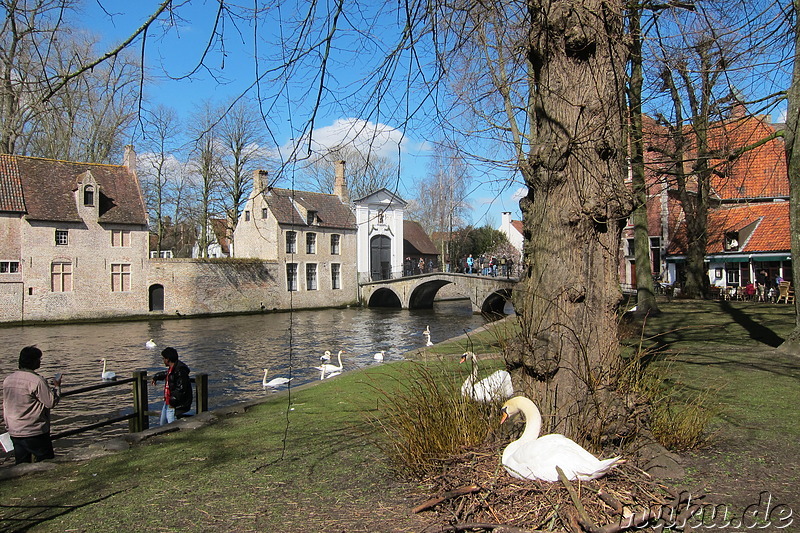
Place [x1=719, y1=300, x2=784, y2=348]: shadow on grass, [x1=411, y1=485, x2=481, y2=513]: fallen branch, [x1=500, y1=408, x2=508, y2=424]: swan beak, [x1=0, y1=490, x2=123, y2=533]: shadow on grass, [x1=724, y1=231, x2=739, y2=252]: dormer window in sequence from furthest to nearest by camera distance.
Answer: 1. [x1=724, y1=231, x2=739, y2=252]: dormer window
2. [x1=719, y1=300, x2=784, y2=348]: shadow on grass
3. [x1=500, y1=408, x2=508, y2=424]: swan beak
4. [x1=0, y1=490, x2=123, y2=533]: shadow on grass
5. [x1=411, y1=485, x2=481, y2=513]: fallen branch

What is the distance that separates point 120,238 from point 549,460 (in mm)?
39615

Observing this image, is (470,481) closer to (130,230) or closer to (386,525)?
(386,525)

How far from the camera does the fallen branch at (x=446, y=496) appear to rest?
346 centimetres

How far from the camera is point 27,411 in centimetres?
624

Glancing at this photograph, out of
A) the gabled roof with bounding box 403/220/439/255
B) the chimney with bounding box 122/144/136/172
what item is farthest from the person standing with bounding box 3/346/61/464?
the gabled roof with bounding box 403/220/439/255

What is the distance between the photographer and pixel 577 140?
4062 mm

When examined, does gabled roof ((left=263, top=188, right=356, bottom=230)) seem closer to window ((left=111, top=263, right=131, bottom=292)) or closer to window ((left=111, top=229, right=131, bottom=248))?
window ((left=111, top=229, right=131, bottom=248))

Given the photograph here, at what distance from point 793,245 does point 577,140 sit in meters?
8.00

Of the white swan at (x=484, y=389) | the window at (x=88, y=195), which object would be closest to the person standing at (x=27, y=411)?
the white swan at (x=484, y=389)

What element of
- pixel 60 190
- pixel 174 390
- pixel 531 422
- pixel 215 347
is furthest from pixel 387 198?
pixel 531 422

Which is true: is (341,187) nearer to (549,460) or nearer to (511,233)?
(511,233)

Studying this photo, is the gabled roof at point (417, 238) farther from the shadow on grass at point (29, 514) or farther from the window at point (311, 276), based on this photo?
the shadow on grass at point (29, 514)
